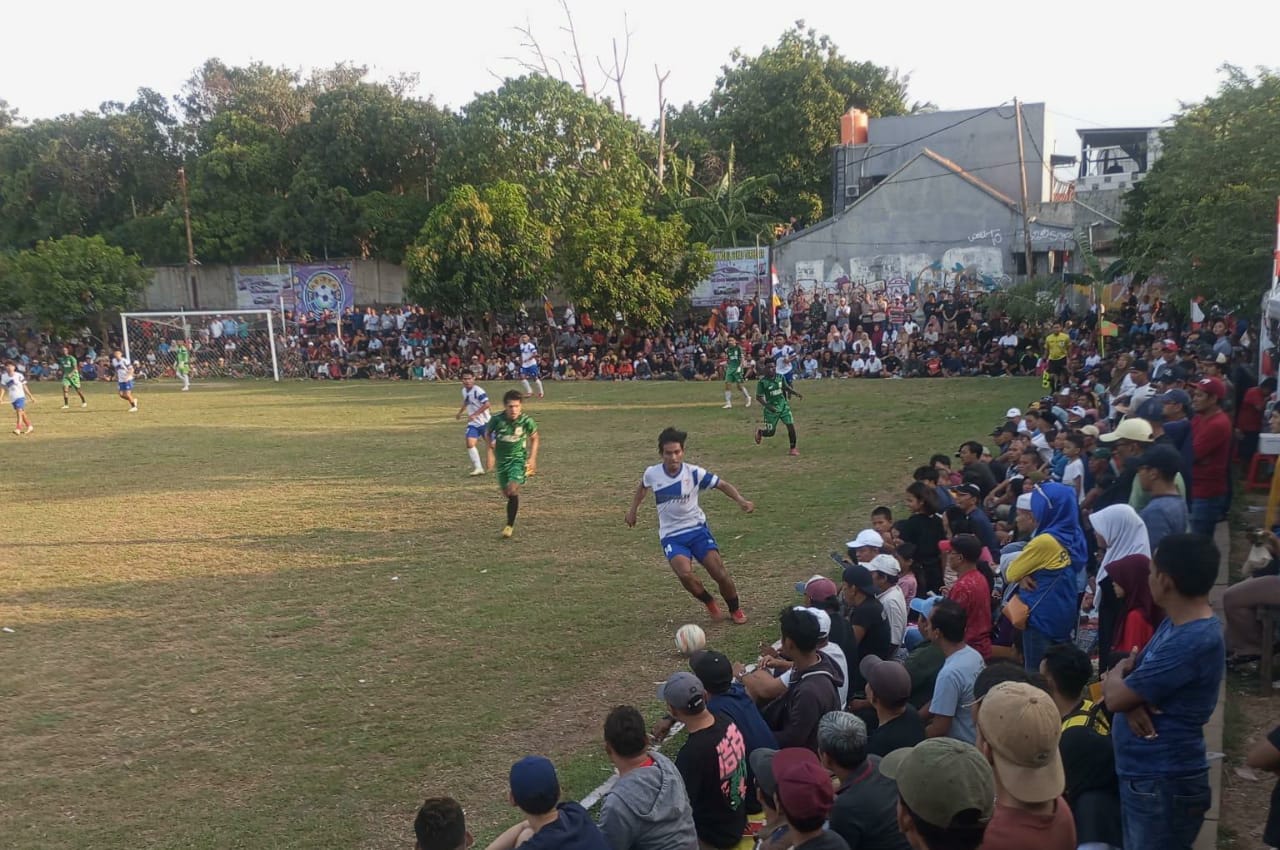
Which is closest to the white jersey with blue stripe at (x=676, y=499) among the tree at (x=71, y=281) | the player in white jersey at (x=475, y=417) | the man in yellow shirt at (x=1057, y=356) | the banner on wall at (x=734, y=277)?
the player in white jersey at (x=475, y=417)

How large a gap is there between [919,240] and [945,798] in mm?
34003

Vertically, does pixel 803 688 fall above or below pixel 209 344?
below

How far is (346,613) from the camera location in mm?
9742

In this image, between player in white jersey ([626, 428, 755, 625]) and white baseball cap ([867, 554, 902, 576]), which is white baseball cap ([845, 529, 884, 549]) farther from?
player in white jersey ([626, 428, 755, 625])

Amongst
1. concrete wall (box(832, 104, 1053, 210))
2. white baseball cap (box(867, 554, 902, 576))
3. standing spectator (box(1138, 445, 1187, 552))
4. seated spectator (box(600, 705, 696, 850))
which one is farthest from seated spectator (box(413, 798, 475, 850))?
concrete wall (box(832, 104, 1053, 210))

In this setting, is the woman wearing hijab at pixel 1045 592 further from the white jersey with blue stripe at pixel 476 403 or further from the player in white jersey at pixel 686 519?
the white jersey with blue stripe at pixel 476 403

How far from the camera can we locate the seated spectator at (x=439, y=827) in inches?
151

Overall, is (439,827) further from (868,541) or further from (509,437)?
(509,437)

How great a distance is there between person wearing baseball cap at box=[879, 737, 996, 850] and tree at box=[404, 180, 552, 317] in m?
34.3

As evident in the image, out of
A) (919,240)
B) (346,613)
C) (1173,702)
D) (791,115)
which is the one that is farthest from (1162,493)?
(791,115)

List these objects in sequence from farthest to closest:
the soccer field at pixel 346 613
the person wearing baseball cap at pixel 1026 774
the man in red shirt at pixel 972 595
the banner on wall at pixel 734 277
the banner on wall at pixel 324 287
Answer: the banner on wall at pixel 324 287 < the banner on wall at pixel 734 277 < the soccer field at pixel 346 613 < the man in red shirt at pixel 972 595 < the person wearing baseball cap at pixel 1026 774

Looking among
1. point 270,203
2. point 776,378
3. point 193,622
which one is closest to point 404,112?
point 270,203

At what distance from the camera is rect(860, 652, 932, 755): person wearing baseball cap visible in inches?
179

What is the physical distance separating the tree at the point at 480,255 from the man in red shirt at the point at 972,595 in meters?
31.4
